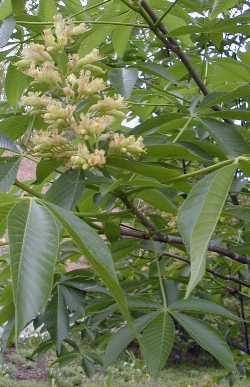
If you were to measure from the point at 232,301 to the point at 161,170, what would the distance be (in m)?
3.10

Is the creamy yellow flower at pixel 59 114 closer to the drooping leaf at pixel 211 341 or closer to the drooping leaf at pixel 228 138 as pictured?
the drooping leaf at pixel 228 138

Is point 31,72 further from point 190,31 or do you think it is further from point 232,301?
point 232,301

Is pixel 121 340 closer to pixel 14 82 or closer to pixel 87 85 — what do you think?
pixel 87 85

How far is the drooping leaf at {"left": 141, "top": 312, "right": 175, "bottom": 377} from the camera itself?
45.1 inches

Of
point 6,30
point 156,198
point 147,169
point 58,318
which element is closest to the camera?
point 147,169

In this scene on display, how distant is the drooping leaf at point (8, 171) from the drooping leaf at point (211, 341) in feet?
1.57

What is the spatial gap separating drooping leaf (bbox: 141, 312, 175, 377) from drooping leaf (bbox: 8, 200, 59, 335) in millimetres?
449

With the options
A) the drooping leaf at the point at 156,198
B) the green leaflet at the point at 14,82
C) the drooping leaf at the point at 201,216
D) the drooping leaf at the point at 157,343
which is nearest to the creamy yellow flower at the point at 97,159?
the drooping leaf at the point at 156,198

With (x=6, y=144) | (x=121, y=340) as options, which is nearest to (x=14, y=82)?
(x=6, y=144)

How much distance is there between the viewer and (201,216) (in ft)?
2.37

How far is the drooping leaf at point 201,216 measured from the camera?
65 cm

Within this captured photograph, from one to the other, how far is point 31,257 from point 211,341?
654 millimetres

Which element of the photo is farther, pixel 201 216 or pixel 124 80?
pixel 124 80

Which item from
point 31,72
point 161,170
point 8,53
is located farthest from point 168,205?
point 8,53
